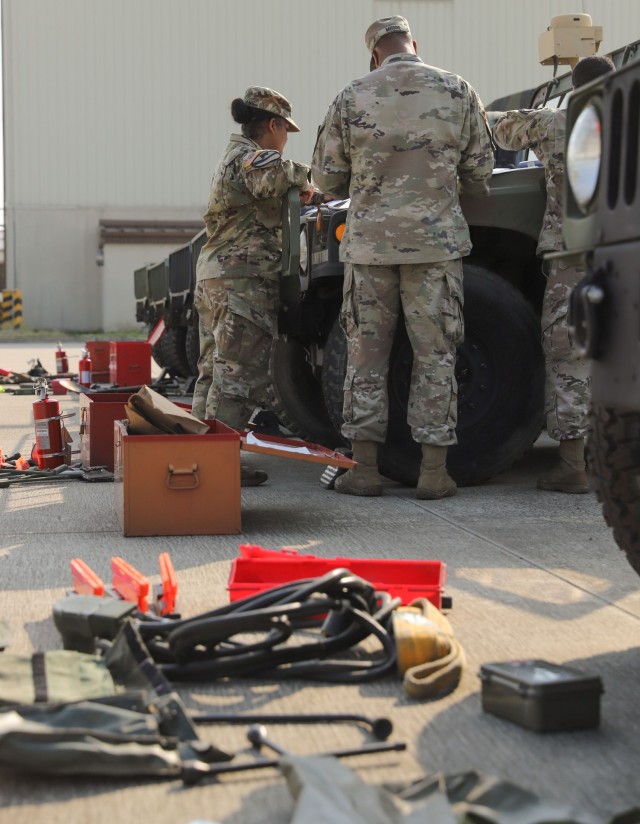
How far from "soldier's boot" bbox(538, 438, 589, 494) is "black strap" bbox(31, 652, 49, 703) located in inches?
123

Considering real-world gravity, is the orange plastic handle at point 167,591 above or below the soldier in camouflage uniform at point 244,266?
below

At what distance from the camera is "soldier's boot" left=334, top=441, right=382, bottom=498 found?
512cm

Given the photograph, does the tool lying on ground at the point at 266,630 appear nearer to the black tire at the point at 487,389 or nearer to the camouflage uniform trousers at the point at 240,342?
the black tire at the point at 487,389

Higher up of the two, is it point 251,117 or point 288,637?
point 251,117

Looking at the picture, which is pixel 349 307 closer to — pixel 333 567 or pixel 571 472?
pixel 571 472

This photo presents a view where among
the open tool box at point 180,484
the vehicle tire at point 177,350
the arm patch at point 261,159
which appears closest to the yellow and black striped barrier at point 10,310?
the vehicle tire at point 177,350

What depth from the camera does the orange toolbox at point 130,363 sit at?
11.1 metres

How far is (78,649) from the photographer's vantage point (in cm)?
264

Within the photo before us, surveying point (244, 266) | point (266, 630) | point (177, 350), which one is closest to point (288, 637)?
point (266, 630)

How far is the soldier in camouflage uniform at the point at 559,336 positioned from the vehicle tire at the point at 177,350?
24.9ft

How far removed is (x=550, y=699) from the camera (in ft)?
7.45

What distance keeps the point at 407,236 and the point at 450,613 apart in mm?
2264

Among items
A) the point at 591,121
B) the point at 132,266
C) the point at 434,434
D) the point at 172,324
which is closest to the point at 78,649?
the point at 591,121

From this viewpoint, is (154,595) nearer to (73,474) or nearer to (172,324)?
(73,474)
